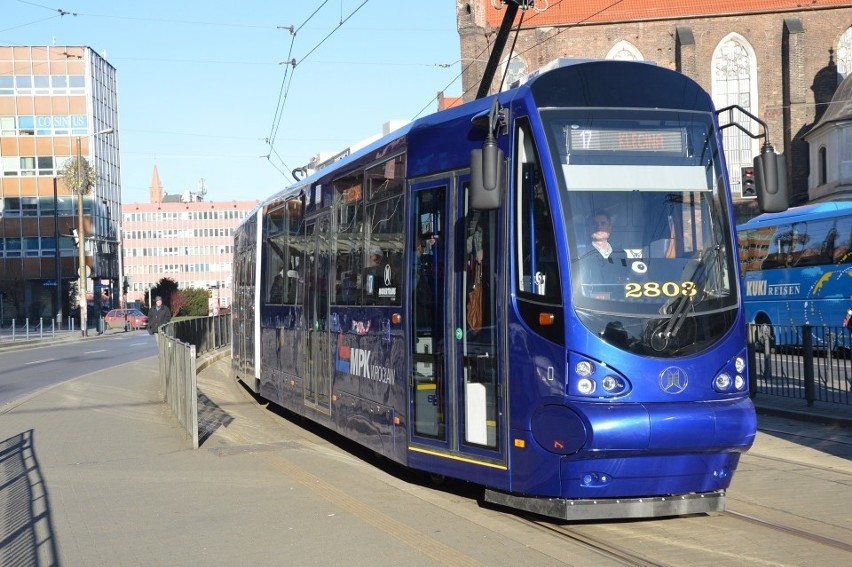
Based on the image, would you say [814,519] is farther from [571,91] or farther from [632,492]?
[571,91]

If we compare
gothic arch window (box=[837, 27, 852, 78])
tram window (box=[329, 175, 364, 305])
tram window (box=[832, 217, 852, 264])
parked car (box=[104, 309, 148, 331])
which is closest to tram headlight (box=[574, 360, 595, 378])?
tram window (box=[329, 175, 364, 305])

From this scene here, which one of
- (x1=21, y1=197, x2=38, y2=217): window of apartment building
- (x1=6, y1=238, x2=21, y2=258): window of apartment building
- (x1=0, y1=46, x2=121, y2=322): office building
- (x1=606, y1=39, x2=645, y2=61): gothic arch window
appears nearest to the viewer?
(x1=606, y1=39, x2=645, y2=61): gothic arch window

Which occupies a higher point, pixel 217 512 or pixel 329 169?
pixel 329 169

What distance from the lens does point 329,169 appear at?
42.2 ft

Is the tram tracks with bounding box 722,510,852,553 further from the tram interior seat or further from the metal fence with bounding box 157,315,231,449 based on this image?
the metal fence with bounding box 157,315,231,449

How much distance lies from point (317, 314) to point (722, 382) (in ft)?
20.3

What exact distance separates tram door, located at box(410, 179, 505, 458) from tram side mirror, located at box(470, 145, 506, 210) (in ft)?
2.00

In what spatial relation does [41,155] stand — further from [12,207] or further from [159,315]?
[159,315]

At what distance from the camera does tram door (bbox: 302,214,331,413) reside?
12.4 metres

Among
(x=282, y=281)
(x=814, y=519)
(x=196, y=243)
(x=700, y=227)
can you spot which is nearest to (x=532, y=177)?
(x=700, y=227)

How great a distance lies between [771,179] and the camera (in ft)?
26.9

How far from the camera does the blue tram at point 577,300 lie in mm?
7492

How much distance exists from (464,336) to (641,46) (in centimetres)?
5361

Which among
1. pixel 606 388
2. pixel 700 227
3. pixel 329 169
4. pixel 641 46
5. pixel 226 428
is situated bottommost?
pixel 226 428
